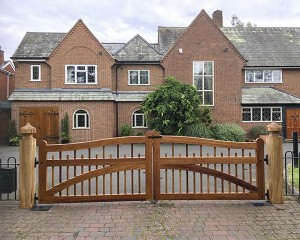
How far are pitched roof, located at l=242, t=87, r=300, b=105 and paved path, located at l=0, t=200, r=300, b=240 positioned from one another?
56.5 ft

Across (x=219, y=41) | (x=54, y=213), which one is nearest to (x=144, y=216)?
(x=54, y=213)

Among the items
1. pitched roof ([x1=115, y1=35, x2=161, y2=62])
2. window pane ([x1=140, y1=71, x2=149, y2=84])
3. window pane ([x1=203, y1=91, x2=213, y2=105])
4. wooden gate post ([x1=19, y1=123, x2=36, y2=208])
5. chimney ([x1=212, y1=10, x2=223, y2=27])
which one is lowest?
wooden gate post ([x1=19, y1=123, x2=36, y2=208])

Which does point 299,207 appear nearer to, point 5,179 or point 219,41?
point 5,179

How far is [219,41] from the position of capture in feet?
73.6

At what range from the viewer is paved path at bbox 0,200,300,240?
14.4ft

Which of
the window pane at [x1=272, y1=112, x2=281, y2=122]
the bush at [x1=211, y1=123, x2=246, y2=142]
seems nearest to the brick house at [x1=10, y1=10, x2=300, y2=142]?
the window pane at [x1=272, y1=112, x2=281, y2=122]

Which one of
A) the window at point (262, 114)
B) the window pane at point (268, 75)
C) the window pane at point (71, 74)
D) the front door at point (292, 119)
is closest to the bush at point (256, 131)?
the window at point (262, 114)

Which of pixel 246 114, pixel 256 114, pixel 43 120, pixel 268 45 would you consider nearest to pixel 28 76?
pixel 43 120

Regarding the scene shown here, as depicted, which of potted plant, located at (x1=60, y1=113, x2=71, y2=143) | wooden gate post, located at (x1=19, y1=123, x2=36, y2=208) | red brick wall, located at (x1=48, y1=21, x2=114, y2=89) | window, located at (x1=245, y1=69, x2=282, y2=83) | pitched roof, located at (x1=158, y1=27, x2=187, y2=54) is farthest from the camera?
pitched roof, located at (x1=158, y1=27, x2=187, y2=54)

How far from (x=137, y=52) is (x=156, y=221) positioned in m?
19.5

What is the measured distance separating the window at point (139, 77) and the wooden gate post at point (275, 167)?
17.2 metres

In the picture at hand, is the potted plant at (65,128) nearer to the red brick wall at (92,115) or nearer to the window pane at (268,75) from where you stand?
the red brick wall at (92,115)

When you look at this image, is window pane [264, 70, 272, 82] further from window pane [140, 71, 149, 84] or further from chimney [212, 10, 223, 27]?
window pane [140, 71, 149, 84]

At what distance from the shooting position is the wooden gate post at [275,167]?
5.75 meters
